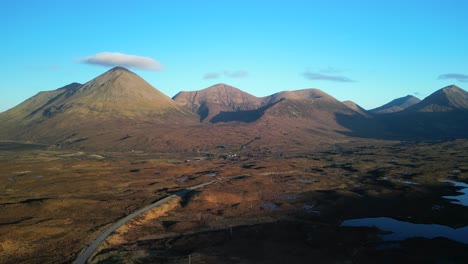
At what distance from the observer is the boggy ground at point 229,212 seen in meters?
67.0

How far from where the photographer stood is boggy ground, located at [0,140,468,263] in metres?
67.0

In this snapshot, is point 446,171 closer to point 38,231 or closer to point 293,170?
point 293,170

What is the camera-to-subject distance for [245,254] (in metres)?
65.9

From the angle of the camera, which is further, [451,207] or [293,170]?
[293,170]

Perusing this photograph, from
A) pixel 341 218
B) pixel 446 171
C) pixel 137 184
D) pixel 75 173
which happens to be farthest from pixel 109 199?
pixel 446 171

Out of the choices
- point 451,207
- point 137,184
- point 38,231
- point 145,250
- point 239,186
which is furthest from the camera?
point 137,184

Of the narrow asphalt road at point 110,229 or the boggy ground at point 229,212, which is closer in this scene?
the narrow asphalt road at point 110,229

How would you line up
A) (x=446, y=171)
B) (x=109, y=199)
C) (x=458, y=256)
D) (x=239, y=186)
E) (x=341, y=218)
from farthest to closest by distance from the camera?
(x=446, y=171) → (x=239, y=186) → (x=109, y=199) → (x=341, y=218) → (x=458, y=256)

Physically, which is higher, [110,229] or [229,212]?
[110,229]

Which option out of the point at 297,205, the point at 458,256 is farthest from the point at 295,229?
the point at 458,256

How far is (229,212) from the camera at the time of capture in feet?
324

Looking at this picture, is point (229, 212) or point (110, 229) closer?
point (110, 229)

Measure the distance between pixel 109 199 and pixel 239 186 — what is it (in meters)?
43.6

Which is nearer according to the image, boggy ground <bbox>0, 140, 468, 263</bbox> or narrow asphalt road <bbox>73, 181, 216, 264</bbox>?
narrow asphalt road <bbox>73, 181, 216, 264</bbox>
